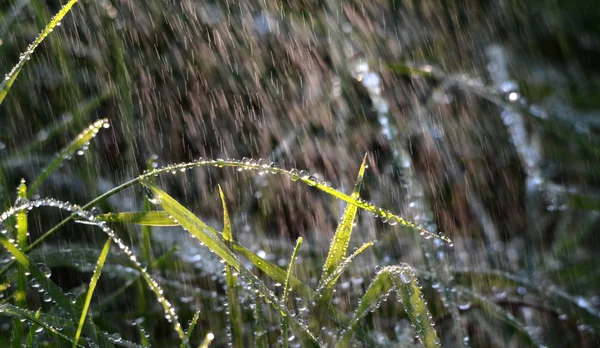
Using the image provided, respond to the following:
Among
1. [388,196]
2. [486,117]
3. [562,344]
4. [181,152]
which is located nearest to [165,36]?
[181,152]

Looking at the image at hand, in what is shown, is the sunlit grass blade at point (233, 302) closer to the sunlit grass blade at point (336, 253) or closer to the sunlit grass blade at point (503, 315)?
the sunlit grass blade at point (336, 253)


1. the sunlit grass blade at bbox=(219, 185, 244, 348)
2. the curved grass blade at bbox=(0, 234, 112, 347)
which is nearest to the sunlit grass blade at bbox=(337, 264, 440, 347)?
the sunlit grass blade at bbox=(219, 185, 244, 348)

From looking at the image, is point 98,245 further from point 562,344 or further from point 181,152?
point 562,344

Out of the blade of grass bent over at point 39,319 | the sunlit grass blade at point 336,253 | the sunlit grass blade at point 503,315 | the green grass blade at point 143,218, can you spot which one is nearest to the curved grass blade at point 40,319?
the blade of grass bent over at point 39,319

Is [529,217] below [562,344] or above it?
above

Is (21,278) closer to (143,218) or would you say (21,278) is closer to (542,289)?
(143,218)

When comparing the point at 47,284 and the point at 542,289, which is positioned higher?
the point at 542,289

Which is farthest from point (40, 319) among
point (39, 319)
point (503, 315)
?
point (503, 315)
